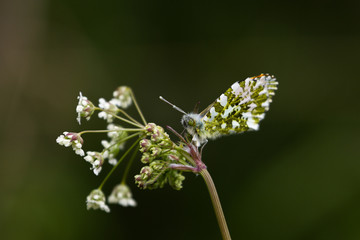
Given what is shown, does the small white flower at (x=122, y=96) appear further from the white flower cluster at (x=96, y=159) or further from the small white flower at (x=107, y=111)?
the white flower cluster at (x=96, y=159)

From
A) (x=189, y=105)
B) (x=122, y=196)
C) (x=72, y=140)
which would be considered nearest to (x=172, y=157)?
(x=72, y=140)

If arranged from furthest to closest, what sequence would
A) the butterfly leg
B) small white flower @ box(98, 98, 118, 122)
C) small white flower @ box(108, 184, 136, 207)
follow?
small white flower @ box(108, 184, 136, 207) → small white flower @ box(98, 98, 118, 122) → the butterfly leg

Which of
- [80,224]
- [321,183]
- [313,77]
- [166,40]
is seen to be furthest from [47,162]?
[313,77]

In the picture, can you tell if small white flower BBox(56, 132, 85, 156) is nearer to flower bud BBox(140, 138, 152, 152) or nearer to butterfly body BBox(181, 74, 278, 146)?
flower bud BBox(140, 138, 152, 152)

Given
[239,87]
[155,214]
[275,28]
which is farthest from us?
[275,28]

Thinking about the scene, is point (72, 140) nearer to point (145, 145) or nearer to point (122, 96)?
point (145, 145)

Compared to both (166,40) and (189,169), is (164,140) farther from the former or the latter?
(166,40)

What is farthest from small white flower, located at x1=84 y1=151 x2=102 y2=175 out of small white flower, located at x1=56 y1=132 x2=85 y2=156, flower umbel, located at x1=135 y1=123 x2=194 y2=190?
flower umbel, located at x1=135 y1=123 x2=194 y2=190
